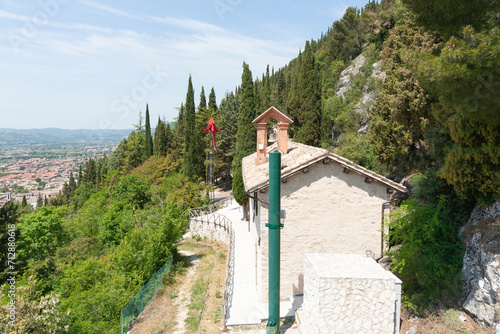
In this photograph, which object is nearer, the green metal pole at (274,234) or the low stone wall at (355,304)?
the low stone wall at (355,304)

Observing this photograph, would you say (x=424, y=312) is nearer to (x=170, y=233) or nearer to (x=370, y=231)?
(x=370, y=231)

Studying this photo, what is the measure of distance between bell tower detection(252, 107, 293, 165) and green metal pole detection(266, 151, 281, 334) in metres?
6.24

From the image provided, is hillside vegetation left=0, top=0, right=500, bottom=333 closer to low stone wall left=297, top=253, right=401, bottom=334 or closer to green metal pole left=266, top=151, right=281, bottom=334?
low stone wall left=297, top=253, right=401, bottom=334

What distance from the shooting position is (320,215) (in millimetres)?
11344

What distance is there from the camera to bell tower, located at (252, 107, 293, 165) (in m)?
14.4

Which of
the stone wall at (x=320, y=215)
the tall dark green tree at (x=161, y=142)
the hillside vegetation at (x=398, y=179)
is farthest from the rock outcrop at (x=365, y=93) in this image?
the tall dark green tree at (x=161, y=142)

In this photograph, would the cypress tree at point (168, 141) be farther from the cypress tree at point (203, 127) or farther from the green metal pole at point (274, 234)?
the green metal pole at point (274, 234)

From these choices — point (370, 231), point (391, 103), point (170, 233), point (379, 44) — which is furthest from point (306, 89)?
point (370, 231)

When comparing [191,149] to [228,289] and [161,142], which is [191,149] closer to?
[161,142]

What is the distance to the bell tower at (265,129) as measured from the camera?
14367 millimetres

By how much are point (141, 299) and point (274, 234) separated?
8.78 meters

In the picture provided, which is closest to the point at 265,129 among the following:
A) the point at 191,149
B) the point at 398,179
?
the point at 398,179

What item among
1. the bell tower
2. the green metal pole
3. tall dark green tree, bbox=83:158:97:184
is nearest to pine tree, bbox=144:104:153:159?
tall dark green tree, bbox=83:158:97:184

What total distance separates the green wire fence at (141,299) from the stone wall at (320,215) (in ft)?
18.4
